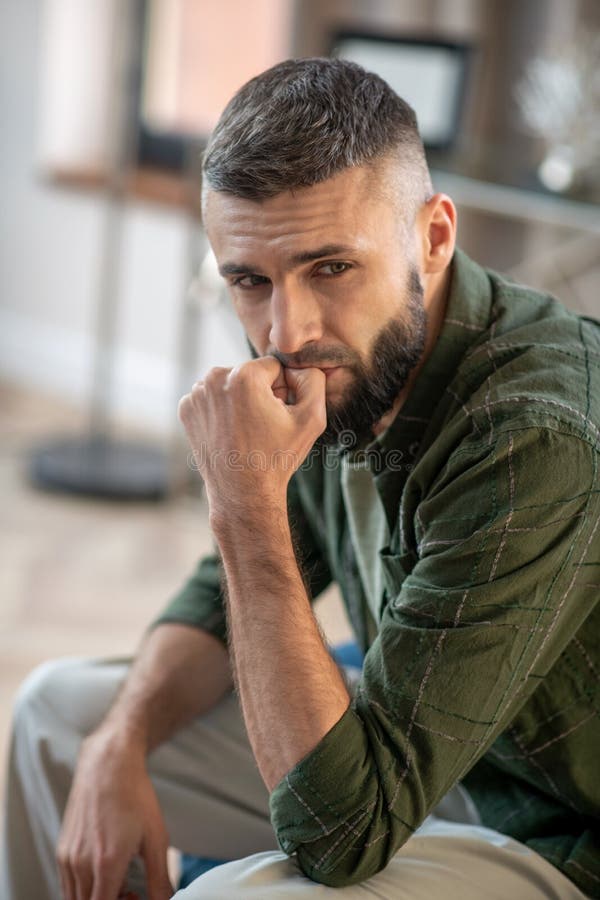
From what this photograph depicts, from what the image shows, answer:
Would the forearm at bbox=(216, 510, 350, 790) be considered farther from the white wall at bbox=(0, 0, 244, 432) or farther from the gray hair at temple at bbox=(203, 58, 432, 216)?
the white wall at bbox=(0, 0, 244, 432)

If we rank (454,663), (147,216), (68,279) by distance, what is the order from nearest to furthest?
(454,663)
(147,216)
(68,279)

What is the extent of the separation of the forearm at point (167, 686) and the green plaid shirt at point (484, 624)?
1.09 ft

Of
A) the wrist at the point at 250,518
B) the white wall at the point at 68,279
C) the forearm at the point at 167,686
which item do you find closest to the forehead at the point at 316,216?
the wrist at the point at 250,518

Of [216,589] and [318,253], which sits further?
[216,589]

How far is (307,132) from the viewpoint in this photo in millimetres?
1191

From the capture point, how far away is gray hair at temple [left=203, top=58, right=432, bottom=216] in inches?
46.9

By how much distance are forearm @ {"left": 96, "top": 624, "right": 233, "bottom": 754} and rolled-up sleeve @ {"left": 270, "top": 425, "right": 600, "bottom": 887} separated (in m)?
0.36

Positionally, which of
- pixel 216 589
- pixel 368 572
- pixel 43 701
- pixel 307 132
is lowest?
pixel 43 701

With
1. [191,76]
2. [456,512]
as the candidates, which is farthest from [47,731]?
[191,76]

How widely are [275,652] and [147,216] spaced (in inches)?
125

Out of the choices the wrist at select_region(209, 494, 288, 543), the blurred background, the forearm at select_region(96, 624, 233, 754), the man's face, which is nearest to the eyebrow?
the man's face

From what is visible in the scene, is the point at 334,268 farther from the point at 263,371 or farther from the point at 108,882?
the point at 108,882

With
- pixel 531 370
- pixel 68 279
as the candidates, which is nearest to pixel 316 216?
pixel 531 370

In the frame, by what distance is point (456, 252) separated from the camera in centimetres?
132
